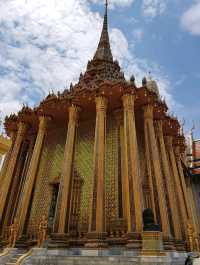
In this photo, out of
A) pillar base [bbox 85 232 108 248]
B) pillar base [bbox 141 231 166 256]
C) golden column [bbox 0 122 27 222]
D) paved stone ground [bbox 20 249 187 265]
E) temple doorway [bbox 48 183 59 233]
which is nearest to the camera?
paved stone ground [bbox 20 249 187 265]

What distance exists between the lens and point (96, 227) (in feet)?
33.6

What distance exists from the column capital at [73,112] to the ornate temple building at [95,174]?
0.07m

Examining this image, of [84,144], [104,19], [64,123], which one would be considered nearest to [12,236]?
[84,144]

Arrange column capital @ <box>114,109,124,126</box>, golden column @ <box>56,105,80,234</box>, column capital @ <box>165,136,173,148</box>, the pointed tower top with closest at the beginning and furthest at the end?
golden column @ <box>56,105,80,234</box>, column capital @ <box>114,109,124,126</box>, column capital @ <box>165,136,173,148</box>, the pointed tower top

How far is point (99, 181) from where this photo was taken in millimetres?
11219

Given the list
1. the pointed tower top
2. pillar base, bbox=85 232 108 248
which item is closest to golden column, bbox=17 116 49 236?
pillar base, bbox=85 232 108 248

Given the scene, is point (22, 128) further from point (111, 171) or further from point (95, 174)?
point (95, 174)

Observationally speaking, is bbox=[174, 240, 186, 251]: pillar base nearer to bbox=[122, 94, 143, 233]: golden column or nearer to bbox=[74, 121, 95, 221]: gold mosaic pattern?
bbox=[122, 94, 143, 233]: golden column

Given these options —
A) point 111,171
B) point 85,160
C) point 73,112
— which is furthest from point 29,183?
point 73,112

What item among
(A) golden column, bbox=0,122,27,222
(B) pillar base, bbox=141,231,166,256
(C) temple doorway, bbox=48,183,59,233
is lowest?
(B) pillar base, bbox=141,231,166,256

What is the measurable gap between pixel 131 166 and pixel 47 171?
22.3ft

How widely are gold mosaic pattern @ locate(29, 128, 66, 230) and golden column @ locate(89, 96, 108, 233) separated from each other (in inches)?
176

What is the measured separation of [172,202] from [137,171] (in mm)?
3780

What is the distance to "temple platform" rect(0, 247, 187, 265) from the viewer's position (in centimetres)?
841
